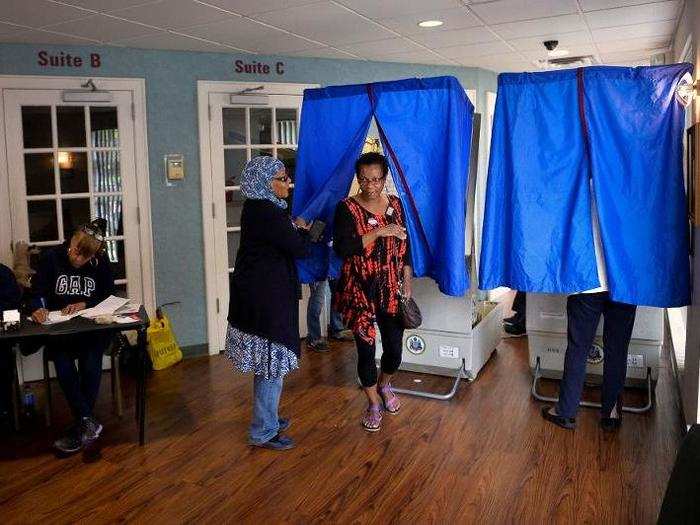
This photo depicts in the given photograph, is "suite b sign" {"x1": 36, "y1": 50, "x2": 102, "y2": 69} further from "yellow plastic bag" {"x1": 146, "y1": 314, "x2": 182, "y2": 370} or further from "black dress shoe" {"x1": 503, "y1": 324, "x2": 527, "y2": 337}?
"black dress shoe" {"x1": 503, "y1": 324, "x2": 527, "y2": 337}

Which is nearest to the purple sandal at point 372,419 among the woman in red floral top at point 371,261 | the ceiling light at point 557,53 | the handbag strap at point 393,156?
the woman in red floral top at point 371,261

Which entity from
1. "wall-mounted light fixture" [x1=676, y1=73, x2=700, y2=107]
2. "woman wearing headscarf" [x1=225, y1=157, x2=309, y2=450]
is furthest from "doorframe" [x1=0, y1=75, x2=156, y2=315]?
"wall-mounted light fixture" [x1=676, y1=73, x2=700, y2=107]

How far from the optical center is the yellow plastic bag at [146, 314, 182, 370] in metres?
4.30

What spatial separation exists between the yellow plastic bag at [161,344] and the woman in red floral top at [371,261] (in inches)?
68.4

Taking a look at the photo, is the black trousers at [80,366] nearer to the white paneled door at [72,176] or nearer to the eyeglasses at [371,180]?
the white paneled door at [72,176]

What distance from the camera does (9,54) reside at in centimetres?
402

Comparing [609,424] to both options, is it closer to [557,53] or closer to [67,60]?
[557,53]

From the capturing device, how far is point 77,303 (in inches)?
124

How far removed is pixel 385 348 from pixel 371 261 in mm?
478

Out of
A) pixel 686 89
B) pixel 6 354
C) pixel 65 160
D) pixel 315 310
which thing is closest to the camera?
pixel 686 89

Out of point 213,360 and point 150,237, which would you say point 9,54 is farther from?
point 213,360

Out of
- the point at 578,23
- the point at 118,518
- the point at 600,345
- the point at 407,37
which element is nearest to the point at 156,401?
the point at 118,518

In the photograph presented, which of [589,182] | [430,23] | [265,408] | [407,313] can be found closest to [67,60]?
[430,23]

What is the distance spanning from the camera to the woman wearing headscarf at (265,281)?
2.73 m
